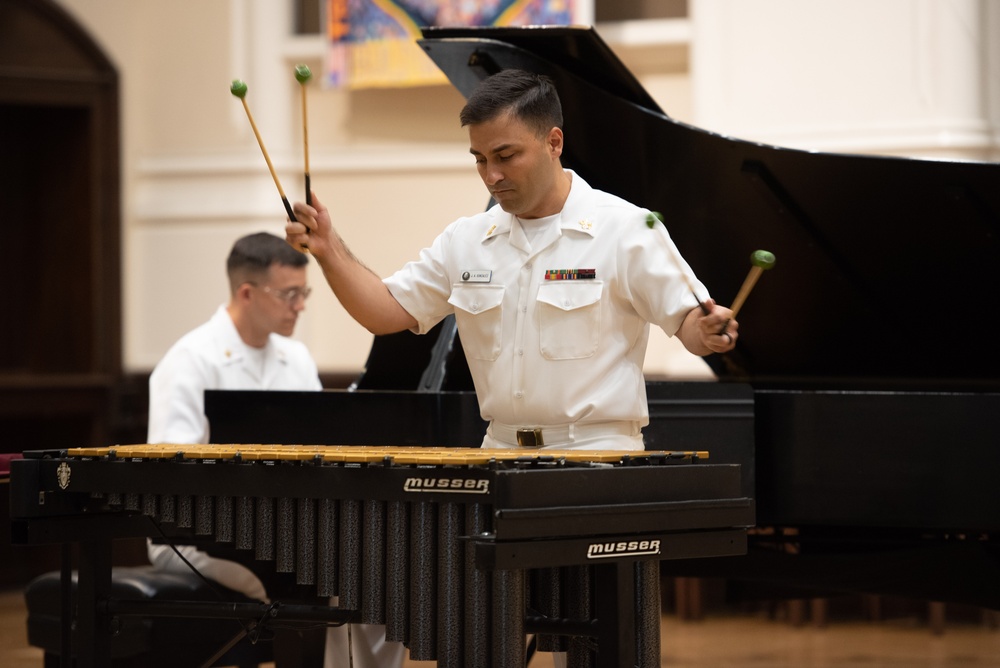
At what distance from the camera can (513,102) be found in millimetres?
2904

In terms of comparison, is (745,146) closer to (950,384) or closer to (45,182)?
(950,384)

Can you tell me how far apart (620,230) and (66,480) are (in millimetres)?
1333

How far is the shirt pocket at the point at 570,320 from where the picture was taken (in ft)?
9.53

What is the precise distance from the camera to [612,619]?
103 inches

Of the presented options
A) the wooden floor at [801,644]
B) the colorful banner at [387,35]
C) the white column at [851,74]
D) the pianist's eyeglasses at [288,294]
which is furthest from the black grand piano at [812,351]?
the colorful banner at [387,35]

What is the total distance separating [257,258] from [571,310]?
1.70 meters

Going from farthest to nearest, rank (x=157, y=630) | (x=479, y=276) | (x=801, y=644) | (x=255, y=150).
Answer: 1. (x=255, y=150)
2. (x=801, y=644)
3. (x=157, y=630)
4. (x=479, y=276)

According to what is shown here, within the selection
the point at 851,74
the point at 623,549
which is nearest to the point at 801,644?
the point at 851,74

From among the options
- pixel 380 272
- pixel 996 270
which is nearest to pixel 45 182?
pixel 380 272

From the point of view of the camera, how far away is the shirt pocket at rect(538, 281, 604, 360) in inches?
114

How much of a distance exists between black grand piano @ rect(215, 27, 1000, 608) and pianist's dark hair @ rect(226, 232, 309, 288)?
435mm

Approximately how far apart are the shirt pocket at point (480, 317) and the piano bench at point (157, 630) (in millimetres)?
1302

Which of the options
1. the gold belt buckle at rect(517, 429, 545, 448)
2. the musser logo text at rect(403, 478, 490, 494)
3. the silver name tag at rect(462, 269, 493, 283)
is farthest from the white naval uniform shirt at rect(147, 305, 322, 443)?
the musser logo text at rect(403, 478, 490, 494)

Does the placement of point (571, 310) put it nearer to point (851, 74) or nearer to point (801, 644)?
point (801, 644)
